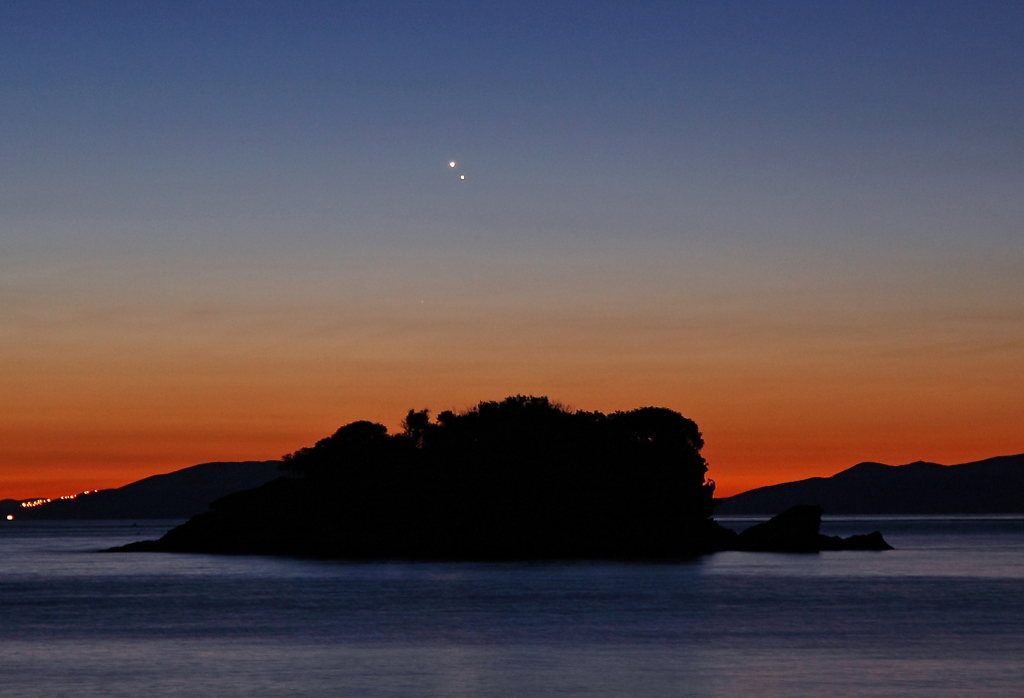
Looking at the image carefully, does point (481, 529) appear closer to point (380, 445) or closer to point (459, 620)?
point (380, 445)

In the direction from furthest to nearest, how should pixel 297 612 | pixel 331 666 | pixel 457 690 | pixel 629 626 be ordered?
pixel 297 612, pixel 629 626, pixel 331 666, pixel 457 690

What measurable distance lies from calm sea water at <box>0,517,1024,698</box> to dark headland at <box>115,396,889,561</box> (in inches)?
970

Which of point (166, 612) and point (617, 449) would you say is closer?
point (166, 612)

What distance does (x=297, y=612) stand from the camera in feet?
A: 239

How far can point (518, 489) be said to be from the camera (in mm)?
140125

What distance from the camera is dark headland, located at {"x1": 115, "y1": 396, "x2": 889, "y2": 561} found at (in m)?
140

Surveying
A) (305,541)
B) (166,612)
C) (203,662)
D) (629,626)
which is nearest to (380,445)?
(305,541)

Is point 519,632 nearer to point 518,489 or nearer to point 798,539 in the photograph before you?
point 518,489

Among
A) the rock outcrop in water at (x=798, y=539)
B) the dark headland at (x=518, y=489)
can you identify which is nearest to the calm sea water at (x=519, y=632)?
the dark headland at (x=518, y=489)

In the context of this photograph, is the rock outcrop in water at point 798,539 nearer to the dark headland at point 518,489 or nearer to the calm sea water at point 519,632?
the dark headland at point 518,489

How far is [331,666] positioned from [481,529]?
9823 centimetres

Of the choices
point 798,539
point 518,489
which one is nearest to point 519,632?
point 518,489

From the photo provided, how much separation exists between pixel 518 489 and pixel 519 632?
266 ft

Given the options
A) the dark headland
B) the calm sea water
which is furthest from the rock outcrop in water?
the calm sea water
